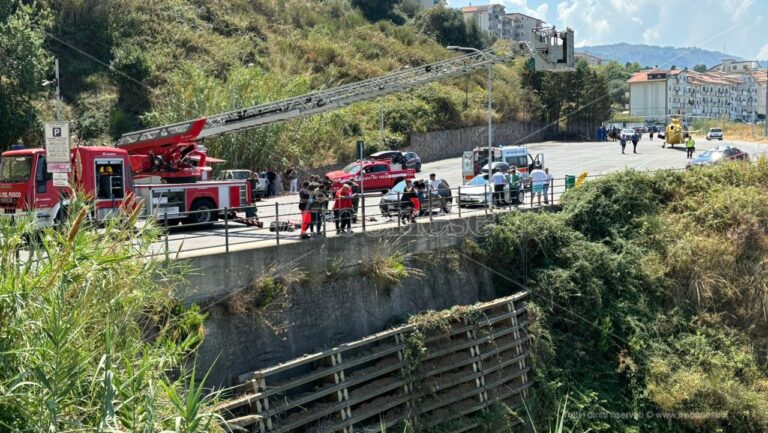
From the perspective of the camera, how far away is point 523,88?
63969 mm

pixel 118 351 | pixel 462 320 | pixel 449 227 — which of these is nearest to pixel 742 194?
pixel 449 227

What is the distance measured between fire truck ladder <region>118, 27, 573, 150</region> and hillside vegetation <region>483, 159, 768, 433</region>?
4.45 m

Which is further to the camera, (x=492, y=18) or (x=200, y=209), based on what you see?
(x=492, y=18)

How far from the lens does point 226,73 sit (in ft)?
153

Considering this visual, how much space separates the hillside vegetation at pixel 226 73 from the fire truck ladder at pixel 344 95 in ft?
47.3

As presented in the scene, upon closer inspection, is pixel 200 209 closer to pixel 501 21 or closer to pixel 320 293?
pixel 320 293

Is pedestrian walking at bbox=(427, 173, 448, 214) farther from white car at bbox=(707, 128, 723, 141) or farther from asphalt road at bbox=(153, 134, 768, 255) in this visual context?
white car at bbox=(707, 128, 723, 141)

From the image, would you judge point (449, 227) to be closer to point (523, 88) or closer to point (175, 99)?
point (175, 99)

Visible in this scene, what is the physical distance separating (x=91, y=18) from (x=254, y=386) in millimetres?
39652

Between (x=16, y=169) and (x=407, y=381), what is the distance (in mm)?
9772

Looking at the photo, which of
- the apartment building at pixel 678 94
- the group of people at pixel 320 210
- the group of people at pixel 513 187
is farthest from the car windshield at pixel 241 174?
the apartment building at pixel 678 94

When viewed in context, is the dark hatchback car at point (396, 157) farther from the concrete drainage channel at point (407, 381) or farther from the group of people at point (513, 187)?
the concrete drainage channel at point (407, 381)

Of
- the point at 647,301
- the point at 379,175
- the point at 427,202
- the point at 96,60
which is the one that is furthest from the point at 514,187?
the point at 96,60

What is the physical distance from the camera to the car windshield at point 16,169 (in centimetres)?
1590
